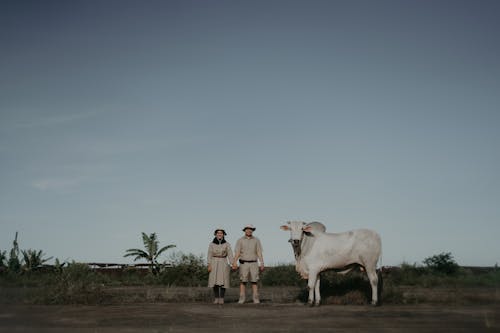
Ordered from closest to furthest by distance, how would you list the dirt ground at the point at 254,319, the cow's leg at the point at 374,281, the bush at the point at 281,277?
the dirt ground at the point at 254,319 < the cow's leg at the point at 374,281 < the bush at the point at 281,277

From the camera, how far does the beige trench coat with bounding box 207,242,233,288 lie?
1295 cm

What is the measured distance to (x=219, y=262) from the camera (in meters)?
13.1

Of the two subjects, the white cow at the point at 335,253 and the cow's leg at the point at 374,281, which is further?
the white cow at the point at 335,253

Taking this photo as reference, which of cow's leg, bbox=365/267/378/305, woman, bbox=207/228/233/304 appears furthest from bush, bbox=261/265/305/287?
cow's leg, bbox=365/267/378/305

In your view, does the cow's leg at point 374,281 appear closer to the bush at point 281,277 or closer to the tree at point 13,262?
the bush at point 281,277

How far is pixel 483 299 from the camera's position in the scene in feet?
40.8

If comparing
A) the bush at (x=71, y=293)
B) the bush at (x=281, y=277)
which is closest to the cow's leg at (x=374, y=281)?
the bush at (x=71, y=293)

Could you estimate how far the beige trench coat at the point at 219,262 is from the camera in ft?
42.5

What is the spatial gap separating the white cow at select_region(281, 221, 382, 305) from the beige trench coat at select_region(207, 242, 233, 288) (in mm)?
2275

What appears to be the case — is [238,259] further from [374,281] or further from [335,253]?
[374,281]

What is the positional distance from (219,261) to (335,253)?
3.41 metres

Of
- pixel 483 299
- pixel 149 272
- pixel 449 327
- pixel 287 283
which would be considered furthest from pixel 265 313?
pixel 149 272

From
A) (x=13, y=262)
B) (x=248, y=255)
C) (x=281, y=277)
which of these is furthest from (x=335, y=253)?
(x=13, y=262)

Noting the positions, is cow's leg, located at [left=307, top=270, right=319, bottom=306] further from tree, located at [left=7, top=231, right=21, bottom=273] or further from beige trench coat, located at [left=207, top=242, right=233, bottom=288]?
tree, located at [left=7, top=231, right=21, bottom=273]
